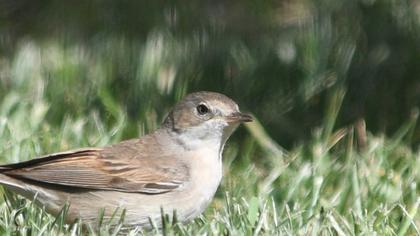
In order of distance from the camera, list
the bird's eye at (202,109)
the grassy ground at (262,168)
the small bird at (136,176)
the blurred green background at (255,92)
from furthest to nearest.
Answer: the bird's eye at (202,109) < the blurred green background at (255,92) < the small bird at (136,176) < the grassy ground at (262,168)

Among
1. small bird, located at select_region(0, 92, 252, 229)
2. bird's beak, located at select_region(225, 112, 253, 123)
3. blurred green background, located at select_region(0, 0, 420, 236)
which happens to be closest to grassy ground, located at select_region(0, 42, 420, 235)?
blurred green background, located at select_region(0, 0, 420, 236)

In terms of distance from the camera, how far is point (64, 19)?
1110 cm

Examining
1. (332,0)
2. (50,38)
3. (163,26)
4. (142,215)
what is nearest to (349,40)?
(332,0)

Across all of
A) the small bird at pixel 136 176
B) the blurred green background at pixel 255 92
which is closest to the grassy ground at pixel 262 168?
the blurred green background at pixel 255 92

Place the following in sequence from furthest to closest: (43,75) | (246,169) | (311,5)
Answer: (311,5) < (43,75) < (246,169)

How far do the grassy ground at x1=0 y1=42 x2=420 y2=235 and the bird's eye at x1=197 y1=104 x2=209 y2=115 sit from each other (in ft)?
1.55

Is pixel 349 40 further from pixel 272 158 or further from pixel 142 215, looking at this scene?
pixel 142 215

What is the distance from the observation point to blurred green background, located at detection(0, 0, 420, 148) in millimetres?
8617

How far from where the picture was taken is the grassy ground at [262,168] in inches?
252

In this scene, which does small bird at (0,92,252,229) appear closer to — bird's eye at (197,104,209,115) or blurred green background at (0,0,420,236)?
bird's eye at (197,104,209,115)

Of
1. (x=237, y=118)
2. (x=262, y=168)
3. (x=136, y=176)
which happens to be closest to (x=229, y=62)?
(x=262, y=168)

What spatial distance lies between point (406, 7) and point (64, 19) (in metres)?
2.98

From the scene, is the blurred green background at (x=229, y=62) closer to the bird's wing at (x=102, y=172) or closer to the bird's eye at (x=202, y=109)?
the bird's eye at (x=202, y=109)

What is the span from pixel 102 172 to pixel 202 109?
0.71 metres
